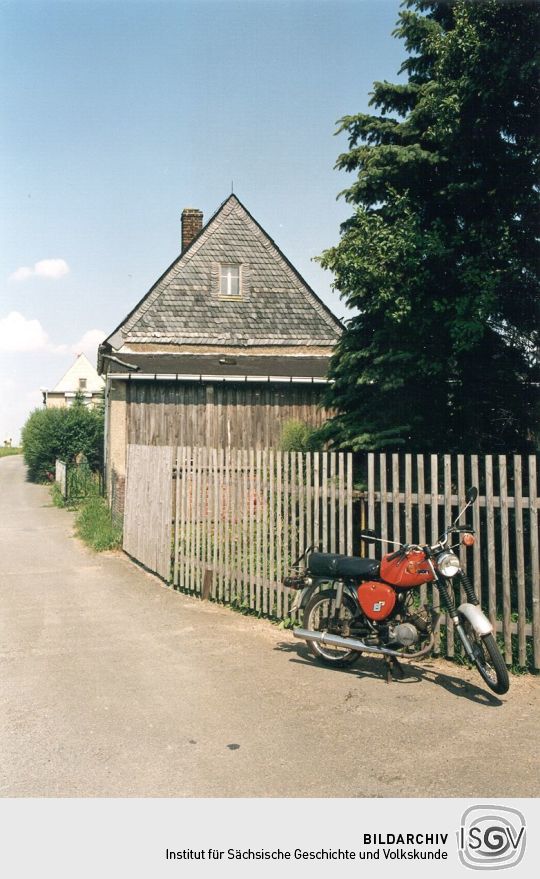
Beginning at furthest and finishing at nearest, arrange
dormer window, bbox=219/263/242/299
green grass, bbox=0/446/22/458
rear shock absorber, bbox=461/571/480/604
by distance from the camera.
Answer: green grass, bbox=0/446/22/458 < dormer window, bbox=219/263/242/299 < rear shock absorber, bbox=461/571/480/604

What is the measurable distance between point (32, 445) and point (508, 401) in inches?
1127

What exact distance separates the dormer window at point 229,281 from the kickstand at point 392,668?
16.0 metres

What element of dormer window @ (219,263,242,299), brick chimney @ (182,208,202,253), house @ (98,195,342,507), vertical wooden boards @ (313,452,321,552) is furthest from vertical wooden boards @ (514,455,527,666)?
brick chimney @ (182,208,202,253)

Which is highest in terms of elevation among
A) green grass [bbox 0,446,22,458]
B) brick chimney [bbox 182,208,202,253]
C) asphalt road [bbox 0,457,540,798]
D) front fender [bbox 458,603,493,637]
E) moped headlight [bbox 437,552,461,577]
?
brick chimney [bbox 182,208,202,253]

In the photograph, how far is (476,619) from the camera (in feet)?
18.2

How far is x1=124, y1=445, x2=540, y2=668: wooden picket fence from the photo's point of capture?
19.9 ft

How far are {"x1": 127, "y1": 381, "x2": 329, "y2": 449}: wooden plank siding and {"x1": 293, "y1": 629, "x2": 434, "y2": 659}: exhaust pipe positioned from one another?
10.0 metres

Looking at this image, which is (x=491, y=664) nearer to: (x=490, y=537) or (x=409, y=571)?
(x=409, y=571)

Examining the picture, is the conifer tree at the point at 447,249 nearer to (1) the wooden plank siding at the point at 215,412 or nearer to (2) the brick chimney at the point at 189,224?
(1) the wooden plank siding at the point at 215,412

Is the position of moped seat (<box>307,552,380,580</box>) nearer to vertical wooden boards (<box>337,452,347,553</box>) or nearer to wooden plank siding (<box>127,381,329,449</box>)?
vertical wooden boards (<box>337,452,347,553</box>)

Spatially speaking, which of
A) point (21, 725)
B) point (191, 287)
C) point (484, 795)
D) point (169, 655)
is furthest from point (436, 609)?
point (191, 287)

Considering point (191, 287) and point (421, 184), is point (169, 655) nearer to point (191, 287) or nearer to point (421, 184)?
point (421, 184)

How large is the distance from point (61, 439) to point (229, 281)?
612 inches

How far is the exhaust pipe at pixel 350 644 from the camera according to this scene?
5.92 metres
